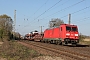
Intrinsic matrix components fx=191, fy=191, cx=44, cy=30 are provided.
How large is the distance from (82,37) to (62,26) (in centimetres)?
2631

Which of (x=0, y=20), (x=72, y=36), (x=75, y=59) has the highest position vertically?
(x=0, y=20)

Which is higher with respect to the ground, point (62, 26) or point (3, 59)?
point (62, 26)

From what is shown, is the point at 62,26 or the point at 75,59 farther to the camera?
the point at 62,26

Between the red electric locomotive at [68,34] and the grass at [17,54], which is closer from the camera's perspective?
the grass at [17,54]

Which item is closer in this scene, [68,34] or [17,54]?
[17,54]

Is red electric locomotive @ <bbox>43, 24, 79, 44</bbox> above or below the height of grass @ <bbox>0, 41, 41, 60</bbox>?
→ above

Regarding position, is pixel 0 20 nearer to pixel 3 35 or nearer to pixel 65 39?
pixel 3 35

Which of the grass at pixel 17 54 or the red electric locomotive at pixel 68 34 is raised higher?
the red electric locomotive at pixel 68 34

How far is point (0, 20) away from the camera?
84.8m

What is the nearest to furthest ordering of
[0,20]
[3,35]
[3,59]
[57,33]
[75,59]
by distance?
1. [3,59]
2. [75,59]
3. [57,33]
4. [3,35]
5. [0,20]

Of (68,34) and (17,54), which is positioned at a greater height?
(68,34)

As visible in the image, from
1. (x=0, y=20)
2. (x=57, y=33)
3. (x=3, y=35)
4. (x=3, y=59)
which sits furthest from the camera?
(x=0, y=20)

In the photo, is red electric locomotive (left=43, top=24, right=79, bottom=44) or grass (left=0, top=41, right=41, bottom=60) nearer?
grass (left=0, top=41, right=41, bottom=60)

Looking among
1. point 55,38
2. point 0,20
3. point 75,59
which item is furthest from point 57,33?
point 0,20
